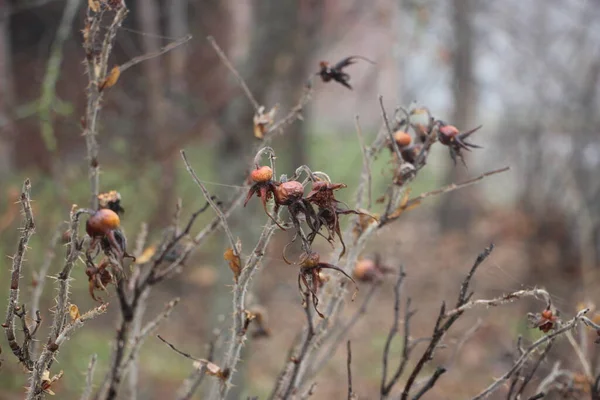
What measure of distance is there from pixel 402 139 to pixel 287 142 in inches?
248

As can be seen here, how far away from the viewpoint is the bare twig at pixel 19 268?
0.95 m

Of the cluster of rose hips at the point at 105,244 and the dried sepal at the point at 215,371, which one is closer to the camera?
the cluster of rose hips at the point at 105,244

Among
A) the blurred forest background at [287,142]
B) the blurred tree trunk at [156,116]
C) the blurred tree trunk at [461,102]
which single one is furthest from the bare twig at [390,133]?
the blurred tree trunk at [461,102]

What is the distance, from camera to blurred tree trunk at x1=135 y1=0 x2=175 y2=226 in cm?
538

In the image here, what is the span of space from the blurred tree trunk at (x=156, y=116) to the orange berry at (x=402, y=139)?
4.09 meters

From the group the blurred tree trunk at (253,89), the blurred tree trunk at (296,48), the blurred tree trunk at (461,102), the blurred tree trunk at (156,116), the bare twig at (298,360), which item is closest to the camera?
the bare twig at (298,360)

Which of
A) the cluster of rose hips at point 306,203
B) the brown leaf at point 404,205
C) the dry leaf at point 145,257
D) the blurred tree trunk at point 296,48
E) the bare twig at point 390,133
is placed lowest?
the cluster of rose hips at point 306,203

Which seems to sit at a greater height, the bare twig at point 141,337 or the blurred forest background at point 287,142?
the blurred forest background at point 287,142

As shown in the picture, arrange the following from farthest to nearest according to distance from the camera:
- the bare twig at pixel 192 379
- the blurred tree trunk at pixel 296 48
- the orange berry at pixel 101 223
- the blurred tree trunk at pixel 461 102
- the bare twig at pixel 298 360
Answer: the blurred tree trunk at pixel 461 102, the blurred tree trunk at pixel 296 48, the bare twig at pixel 192 379, the bare twig at pixel 298 360, the orange berry at pixel 101 223

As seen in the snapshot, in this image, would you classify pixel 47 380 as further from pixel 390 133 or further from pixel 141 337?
pixel 390 133

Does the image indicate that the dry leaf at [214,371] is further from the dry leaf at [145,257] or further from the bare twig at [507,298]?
the bare twig at [507,298]

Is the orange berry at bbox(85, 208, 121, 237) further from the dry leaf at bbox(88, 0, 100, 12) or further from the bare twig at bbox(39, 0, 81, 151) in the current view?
the bare twig at bbox(39, 0, 81, 151)

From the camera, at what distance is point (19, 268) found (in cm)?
100

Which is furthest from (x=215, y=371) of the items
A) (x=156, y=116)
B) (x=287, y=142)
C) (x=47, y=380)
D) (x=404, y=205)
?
(x=287, y=142)
